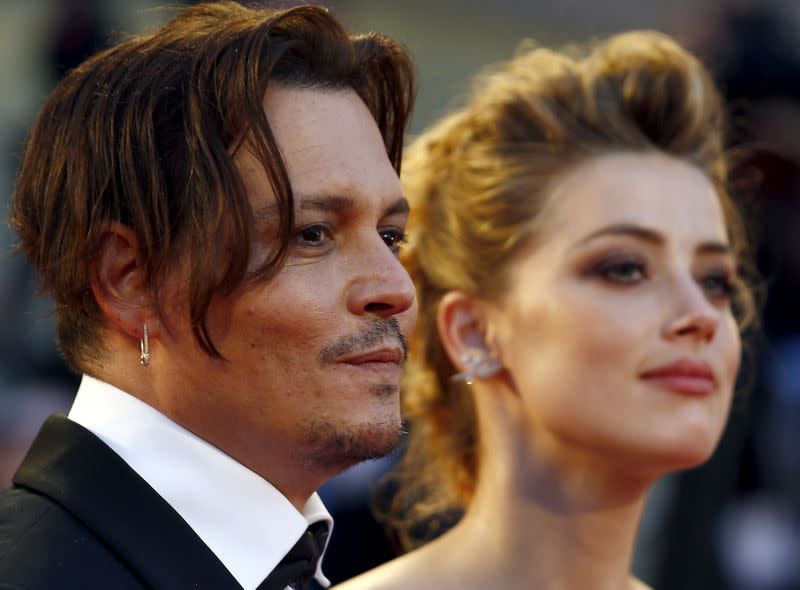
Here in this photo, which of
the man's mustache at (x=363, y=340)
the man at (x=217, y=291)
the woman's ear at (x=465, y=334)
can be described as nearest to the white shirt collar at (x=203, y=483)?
the man at (x=217, y=291)

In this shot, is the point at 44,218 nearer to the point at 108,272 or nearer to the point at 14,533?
the point at 108,272

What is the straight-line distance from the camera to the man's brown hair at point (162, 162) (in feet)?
7.16

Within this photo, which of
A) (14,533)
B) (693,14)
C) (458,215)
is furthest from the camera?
(693,14)

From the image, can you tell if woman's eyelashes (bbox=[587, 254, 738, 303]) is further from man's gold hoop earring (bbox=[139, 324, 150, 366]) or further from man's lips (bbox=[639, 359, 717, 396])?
man's gold hoop earring (bbox=[139, 324, 150, 366])

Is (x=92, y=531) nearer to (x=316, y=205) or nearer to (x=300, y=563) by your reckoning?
Answer: (x=300, y=563)

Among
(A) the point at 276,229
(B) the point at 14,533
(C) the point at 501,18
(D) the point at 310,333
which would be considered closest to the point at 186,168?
(A) the point at 276,229

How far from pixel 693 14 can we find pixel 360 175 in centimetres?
342

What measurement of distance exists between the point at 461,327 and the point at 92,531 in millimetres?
1475

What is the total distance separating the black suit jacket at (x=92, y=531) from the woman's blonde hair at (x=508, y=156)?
1369 mm

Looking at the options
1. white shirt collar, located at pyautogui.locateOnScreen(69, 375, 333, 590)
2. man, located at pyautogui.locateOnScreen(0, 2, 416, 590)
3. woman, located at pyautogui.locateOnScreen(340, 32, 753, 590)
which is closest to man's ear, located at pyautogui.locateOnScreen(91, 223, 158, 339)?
man, located at pyautogui.locateOnScreen(0, 2, 416, 590)

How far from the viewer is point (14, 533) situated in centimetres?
197

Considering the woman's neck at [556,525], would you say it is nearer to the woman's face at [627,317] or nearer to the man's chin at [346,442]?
the woman's face at [627,317]

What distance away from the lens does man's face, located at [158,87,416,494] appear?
7.25 feet

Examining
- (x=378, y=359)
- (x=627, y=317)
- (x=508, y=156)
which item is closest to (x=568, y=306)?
(x=627, y=317)
